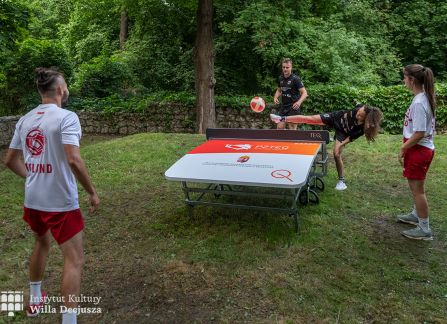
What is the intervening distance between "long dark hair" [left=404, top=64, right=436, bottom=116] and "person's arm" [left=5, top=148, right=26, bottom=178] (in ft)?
12.8

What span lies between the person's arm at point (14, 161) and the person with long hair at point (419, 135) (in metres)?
3.72

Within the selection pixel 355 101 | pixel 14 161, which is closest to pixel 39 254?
pixel 14 161

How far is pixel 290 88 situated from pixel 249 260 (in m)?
4.94

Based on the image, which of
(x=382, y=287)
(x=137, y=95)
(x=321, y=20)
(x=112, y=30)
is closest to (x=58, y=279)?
(x=382, y=287)

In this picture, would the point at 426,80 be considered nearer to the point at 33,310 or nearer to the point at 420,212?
the point at 420,212

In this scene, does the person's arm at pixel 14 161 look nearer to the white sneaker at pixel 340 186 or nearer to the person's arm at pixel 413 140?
the person's arm at pixel 413 140

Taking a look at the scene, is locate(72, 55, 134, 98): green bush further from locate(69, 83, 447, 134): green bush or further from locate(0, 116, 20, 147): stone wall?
locate(0, 116, 20, 147): stone wall

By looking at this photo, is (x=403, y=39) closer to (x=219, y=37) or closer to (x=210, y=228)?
(x=219, y=37)

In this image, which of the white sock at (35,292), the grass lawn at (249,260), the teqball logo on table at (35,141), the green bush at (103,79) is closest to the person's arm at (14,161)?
the teqball logo on table at (35,141)

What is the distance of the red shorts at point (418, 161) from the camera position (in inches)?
178

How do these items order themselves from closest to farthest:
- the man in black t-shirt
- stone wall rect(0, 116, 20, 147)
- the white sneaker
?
1. the white sneaker
2. the man in black t-shirt
3. stone wall rect(0, 116, 20, 147)
